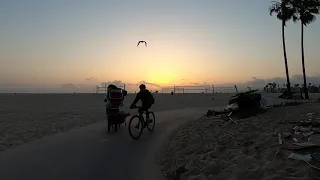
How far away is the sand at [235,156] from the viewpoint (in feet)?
18.2

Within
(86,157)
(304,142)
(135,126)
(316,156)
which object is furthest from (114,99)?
(316,156)

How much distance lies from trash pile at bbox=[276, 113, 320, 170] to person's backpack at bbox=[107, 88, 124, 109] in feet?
20.4

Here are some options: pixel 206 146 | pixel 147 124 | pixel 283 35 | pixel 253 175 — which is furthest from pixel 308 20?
pixel 253 175

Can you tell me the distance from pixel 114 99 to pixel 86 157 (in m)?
4.04

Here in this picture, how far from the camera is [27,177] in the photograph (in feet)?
22.7

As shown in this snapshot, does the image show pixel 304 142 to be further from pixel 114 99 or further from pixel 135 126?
pixel 114 99

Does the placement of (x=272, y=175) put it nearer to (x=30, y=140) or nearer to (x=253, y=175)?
(x=253, y=175)

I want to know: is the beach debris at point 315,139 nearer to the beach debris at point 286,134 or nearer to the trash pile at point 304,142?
the trash pile at point 304,142

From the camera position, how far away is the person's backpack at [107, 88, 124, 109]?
12297 millimetres

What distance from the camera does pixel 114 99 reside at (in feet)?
40.5

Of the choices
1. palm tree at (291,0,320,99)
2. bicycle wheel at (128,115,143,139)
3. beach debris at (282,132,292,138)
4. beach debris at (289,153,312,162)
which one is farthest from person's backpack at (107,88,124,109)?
palm tree at (291,0,320,99)

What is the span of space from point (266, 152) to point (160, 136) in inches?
218

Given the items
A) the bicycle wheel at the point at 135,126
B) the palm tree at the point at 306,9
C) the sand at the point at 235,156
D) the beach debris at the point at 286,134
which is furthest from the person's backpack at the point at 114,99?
the palm tree at the point at 306,9

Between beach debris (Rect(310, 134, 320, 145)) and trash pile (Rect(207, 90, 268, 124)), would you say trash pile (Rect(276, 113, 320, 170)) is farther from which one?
trash pile (Rect(207, 90, 268, 124))
